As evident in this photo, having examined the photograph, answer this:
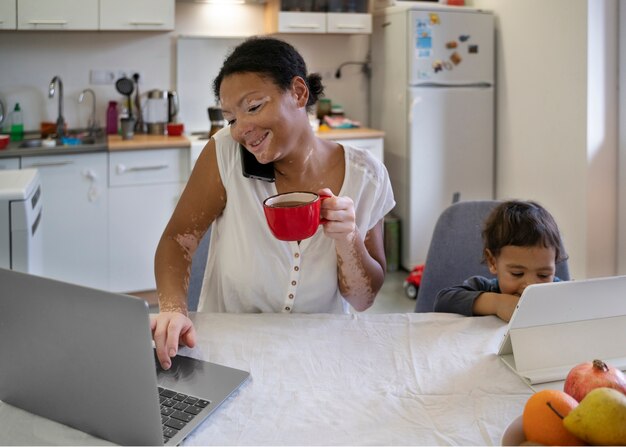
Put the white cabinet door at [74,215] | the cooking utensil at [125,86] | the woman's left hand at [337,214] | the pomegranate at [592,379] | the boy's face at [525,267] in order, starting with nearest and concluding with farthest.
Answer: the pomegranate at [592,379]
the woman's left hand at [337,214]
the boy's face at [525,267]
the white cabinet door at [74,215]
the cooking utensil at [125,86]

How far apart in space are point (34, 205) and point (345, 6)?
2198 mm

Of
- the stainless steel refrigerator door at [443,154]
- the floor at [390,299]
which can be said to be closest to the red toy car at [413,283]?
the floor at [390,299]

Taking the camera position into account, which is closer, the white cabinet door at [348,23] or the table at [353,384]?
the table at [353,384]

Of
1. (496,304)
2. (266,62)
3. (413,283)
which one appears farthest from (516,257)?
(413,283)

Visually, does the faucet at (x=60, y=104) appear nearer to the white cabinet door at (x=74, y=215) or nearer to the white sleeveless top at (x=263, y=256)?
the white cabinet door at (x=74, y=215)

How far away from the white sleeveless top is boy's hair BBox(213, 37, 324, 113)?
7.7 inches

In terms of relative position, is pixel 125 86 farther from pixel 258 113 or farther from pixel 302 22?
pixel 258 113

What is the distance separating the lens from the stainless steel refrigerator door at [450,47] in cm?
379

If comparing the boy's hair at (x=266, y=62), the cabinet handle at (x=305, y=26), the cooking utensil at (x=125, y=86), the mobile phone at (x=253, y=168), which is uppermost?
the cabinet handle at (x=305, y=26)

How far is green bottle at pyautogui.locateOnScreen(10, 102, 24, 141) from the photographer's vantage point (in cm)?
367

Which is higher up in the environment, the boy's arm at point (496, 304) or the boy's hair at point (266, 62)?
the boy's hair at point (266, 62)

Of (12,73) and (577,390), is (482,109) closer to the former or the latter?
(12,73)

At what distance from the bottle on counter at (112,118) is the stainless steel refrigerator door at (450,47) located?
5.62 feet

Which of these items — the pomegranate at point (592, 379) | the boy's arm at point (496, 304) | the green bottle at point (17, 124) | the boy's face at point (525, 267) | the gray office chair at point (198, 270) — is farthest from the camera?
the green bottle at point (17, 124)
